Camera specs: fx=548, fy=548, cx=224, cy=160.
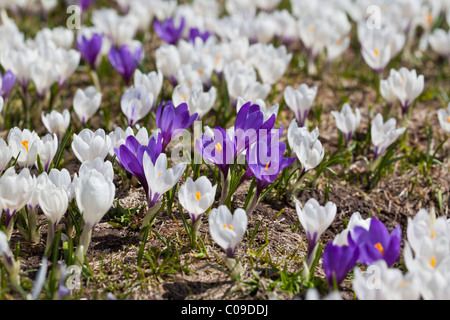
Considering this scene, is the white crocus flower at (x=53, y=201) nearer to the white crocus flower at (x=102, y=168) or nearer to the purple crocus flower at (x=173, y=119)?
the white crocus flower at (x=102, y=168)

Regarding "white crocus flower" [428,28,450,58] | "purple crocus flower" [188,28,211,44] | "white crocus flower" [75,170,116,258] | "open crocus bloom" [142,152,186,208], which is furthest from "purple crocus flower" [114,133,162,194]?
"white crocus flower" [428,28,450,58]

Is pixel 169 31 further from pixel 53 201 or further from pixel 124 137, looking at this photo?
pixel 53 201

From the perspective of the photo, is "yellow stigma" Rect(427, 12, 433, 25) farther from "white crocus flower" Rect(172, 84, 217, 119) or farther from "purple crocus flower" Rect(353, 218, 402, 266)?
"purple crocus flower" Rect(353, 218, 402, 266)

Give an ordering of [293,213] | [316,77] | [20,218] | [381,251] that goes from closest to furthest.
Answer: [381,251] < [20,218] < [293,213] < [316,77]

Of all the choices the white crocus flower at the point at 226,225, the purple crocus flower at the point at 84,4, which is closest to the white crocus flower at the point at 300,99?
the white crocus flower at the point at 226,225

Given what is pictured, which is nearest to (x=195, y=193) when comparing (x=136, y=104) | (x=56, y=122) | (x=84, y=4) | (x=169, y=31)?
(x=136, y=104)

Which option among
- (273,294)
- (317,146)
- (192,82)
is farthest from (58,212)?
(192,82)

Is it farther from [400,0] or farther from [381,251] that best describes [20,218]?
[400,0]
